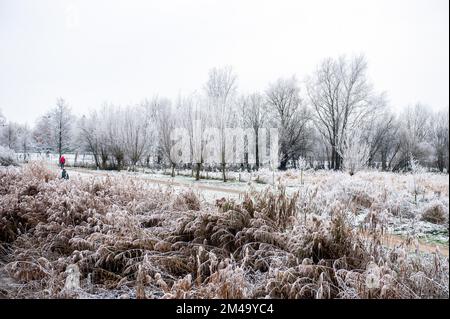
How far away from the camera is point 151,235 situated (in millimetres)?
3066

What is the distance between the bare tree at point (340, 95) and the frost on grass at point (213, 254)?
2294mm

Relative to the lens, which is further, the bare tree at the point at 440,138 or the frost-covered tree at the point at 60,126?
the frost-covered tree at the point at 60,126

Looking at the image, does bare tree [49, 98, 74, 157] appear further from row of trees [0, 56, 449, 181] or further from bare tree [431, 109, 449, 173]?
bare tree [431, 109, 449, 173]

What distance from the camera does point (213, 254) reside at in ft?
7.27

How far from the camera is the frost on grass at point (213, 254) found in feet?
6.73

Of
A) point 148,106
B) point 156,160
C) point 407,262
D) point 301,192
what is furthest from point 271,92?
point 156,160

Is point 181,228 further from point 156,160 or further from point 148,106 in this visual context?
point 156,160

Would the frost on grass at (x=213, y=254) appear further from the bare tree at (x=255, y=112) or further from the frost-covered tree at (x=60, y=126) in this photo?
the frost-covered tree at (x=60, y=126)

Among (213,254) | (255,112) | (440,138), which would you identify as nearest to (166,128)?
(255,112)

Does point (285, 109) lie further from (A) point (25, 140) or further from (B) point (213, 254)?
(A) point (25, 140)

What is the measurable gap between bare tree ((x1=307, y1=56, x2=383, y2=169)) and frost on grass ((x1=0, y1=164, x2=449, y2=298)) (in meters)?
2.29

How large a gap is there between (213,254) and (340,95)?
15.3ft

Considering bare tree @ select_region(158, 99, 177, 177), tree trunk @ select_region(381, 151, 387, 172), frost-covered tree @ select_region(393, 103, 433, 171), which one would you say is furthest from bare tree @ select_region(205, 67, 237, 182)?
bare tree @ select_region(158, 99, 177, 177)

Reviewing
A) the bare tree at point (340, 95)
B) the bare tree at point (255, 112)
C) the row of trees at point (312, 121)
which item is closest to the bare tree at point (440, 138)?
the row of trees at point (312, 121)
